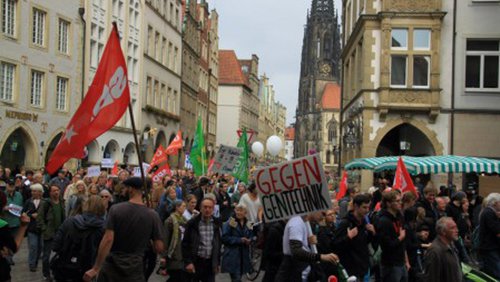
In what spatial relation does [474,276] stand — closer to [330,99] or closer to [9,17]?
[9,17]

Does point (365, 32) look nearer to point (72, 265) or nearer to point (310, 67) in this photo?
point (72, 265)

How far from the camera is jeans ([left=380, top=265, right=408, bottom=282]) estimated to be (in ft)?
32.3

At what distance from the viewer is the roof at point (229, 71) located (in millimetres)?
94144

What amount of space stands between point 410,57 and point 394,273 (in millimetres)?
20101

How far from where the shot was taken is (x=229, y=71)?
3762 inches

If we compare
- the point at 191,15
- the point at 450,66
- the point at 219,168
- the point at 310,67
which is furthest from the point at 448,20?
the point at 310,67

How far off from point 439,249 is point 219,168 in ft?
45.4

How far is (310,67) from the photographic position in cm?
15062

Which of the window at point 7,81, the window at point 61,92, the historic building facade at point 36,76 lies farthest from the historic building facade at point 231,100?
the window at point 7,81

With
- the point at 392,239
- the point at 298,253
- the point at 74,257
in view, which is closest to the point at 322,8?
the point at 392,239

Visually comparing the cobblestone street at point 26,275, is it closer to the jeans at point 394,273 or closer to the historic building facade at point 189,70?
the jeans at point 394,273

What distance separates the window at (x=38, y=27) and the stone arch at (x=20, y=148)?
4025mm

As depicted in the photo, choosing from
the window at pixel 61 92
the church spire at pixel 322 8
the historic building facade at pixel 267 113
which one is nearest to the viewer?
the window at pixel 61 92

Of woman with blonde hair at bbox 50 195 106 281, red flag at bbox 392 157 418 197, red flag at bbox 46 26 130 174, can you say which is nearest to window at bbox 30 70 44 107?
red flag at bbox 392 157 418 197
